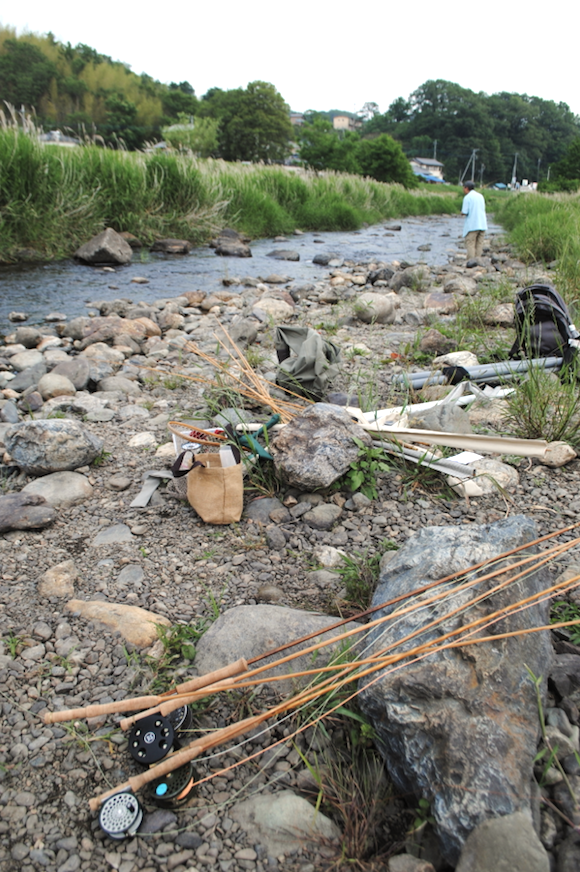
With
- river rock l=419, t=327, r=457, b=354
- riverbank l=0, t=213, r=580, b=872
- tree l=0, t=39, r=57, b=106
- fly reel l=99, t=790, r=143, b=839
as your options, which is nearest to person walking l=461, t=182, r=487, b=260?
riverbank l=0, t=213, r=580, b=872

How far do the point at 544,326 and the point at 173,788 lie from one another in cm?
294

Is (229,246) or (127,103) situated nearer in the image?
(229,246)

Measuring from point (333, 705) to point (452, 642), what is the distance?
1.10 ft

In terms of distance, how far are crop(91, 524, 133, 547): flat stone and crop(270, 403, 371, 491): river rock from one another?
624 mm

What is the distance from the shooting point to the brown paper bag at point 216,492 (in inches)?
75.6

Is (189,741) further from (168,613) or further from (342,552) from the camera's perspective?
(342,552)

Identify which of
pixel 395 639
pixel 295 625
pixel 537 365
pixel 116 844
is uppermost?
pixel 537 365

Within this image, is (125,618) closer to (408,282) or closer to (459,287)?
(459,287)

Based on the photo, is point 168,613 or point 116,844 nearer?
point 116,844

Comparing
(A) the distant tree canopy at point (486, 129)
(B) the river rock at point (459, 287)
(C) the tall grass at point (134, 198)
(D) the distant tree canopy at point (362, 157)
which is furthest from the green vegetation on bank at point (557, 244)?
(A) the distant tree canopy at point (486, 129)

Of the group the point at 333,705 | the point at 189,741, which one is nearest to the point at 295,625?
the point at 333,705

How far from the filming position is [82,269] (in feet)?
24.5

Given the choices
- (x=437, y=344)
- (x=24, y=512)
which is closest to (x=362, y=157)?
(x=437, y=344)

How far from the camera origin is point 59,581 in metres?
A: 1.68
